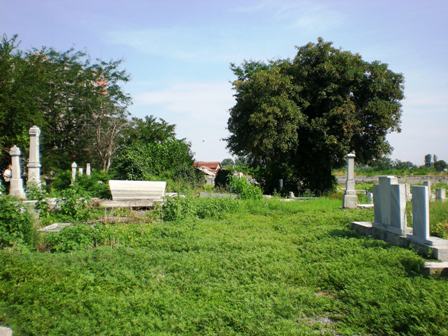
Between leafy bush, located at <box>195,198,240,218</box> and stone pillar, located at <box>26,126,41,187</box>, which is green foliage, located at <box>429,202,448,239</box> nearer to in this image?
leafy bush, located at <box>195,198,240,218</box>

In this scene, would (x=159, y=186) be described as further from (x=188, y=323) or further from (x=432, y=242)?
(x=188, y=323)

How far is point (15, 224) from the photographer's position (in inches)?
285

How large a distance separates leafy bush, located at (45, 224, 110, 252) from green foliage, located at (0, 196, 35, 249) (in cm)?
35

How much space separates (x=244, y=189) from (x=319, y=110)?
10.3 metres

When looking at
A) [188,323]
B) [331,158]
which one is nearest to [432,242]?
[188,323]

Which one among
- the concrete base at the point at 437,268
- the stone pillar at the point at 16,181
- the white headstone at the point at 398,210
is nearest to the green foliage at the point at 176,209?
the stone pillar at the point at 16,181

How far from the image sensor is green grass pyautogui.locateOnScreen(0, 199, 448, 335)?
397cm

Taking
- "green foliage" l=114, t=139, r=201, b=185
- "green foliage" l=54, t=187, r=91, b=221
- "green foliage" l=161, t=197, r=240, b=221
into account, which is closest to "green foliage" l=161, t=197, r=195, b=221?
"green foliage" l=161, t=197, r=240, b=221

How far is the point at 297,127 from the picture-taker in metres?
24.2

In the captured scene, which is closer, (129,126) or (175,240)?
(175,240)

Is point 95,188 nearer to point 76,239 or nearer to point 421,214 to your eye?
point 76,239

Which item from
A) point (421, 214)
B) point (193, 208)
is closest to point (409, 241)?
point (421, 214)

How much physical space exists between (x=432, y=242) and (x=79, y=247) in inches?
216

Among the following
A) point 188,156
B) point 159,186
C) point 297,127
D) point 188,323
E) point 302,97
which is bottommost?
point 188,323
